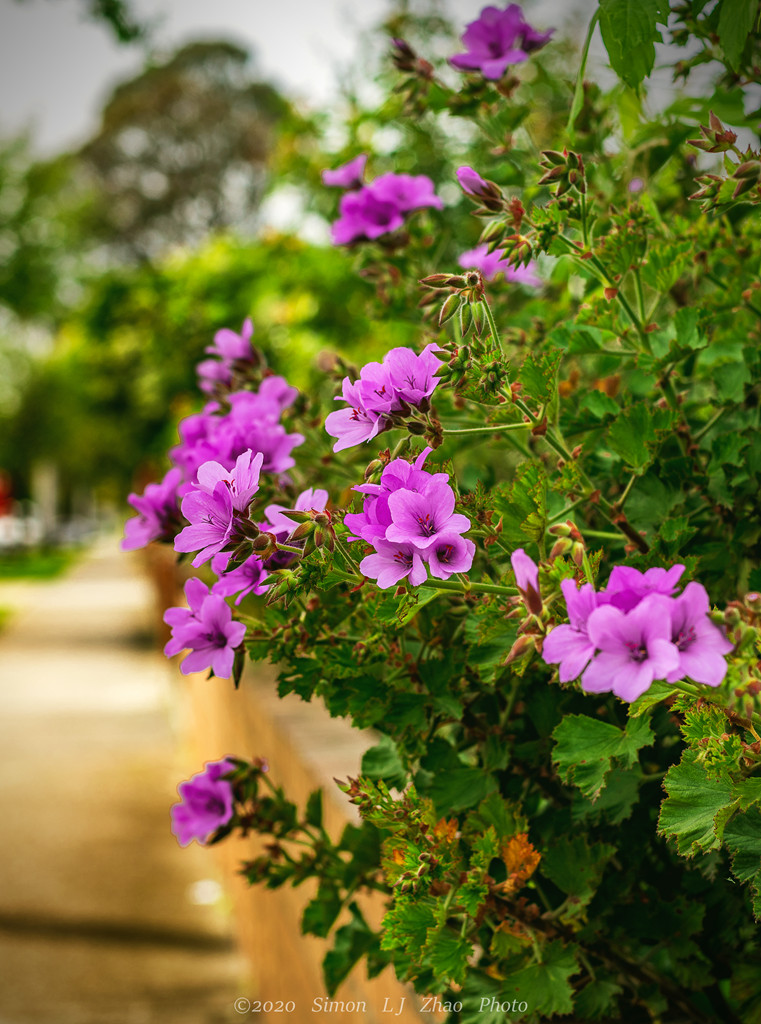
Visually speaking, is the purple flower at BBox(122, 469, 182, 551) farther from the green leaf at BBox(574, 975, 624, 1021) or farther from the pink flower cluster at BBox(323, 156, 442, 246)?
the green leaf at BBox(574, 975, 624, 1021)

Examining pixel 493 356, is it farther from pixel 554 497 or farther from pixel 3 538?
pixel 3 538

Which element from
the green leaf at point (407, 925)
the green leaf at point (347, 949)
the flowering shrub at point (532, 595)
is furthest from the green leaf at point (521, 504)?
the green leaf at point (347, 949)

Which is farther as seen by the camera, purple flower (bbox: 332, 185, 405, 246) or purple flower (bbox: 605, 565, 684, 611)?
purple flower (bbox: 332, 185, 405, 246)

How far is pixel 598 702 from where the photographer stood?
0.90 m

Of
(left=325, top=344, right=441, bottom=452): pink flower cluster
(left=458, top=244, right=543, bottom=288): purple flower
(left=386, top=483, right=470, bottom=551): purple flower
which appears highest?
(left=325, top=344, right=441, bottom=452): pink flower cluster

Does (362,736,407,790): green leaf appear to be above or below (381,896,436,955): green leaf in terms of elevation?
below

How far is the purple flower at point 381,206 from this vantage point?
119 centimetres

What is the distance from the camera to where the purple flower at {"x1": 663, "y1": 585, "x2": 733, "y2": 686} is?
55 cm

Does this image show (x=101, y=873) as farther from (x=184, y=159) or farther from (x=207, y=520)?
(x=184, y=159)

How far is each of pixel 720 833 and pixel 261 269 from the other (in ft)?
16.9

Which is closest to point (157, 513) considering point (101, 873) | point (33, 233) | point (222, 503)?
point (222, 503)

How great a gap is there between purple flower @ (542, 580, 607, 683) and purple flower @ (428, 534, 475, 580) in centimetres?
8

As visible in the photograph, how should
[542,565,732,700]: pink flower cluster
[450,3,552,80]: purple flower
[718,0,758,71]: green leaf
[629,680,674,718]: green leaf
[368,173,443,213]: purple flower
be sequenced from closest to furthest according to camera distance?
Answer: 1. [542,565,732,700]: pink flower cluster
2. [629,680,674,718]: green leaf
3. [718,0,758,71]: green leaf
4. [450,3,552,80]: purple flower
5. [368,173,443,213]: purple flower

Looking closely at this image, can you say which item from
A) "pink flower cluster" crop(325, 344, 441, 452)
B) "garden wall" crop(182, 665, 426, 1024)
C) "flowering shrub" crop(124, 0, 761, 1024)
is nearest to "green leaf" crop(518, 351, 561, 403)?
"flowering shrub" crop(124, 0, 761, 1024)
